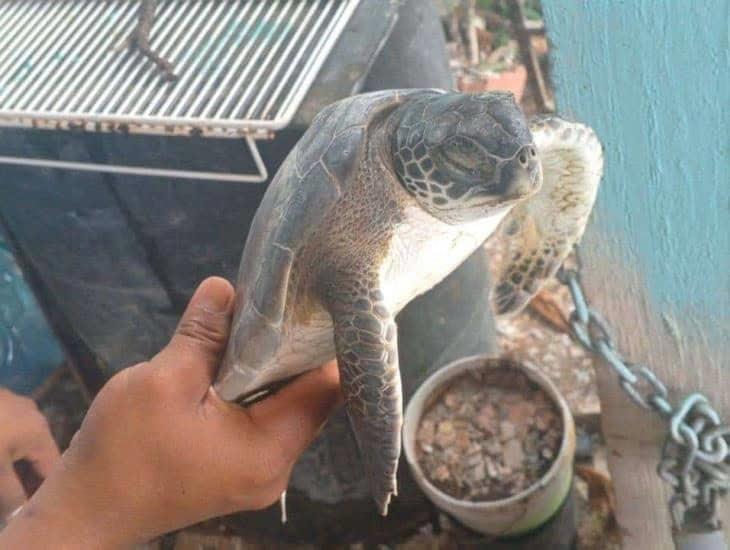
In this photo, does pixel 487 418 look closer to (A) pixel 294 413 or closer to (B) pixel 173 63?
(A) pixel 294 413

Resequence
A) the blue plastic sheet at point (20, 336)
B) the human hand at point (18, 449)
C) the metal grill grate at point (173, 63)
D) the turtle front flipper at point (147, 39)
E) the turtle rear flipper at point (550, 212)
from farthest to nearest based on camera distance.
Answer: the blue plastic sheet at point (20, 336)
the human hand at point (18, 449)
the turtle front flipper at point (147, 39)
the metal grill grate at point (173, 63)
the turtle rear flipper at point (550, 212)

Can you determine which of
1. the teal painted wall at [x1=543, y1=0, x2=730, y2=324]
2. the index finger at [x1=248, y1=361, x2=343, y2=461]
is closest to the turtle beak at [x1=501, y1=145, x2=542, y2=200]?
the teal painted wall at [x1=543, y1=0, x2=730, y2=324]

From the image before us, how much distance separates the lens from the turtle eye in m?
0.61

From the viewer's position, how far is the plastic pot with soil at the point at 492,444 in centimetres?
120

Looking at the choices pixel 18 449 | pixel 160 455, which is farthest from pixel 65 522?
pixel 18 449

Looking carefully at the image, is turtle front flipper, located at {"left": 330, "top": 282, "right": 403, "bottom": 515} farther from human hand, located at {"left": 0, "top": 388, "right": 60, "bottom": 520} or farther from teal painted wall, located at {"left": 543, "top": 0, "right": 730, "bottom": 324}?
human hand, located at {"left": 0, "top": 388, "right": 60, "bottom": 520}

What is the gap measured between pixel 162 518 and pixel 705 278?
67 centimetres

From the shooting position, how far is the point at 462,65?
8.46 feet

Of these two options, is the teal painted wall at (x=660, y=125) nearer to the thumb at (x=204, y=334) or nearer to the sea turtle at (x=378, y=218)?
the sea turtle at (x=378, y=218)

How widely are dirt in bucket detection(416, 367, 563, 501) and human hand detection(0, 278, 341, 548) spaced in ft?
1.57

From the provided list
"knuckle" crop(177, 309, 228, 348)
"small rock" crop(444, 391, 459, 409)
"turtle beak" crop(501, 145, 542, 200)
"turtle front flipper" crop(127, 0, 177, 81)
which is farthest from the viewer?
"small rock" crop(444, 391, 459, 409)

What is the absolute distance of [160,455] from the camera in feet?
2.56

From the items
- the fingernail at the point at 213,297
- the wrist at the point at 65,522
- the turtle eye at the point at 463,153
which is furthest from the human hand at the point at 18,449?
the turtle eye at the point at 463,153

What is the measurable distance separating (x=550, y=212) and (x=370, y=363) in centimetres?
31
